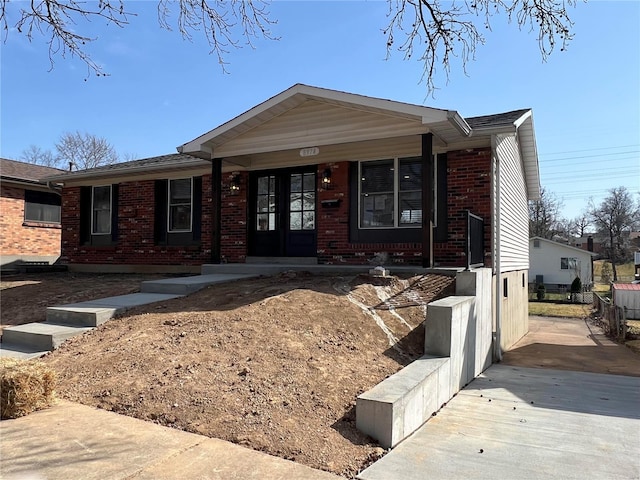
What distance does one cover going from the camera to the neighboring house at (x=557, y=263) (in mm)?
37531

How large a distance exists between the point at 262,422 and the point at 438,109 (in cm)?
575

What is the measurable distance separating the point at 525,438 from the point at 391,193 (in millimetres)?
6297

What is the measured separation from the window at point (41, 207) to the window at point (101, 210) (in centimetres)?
419

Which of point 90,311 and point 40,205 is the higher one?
point 40,205

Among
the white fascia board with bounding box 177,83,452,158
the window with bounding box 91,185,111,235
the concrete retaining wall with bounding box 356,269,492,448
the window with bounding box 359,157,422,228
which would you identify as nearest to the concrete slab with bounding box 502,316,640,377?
the concrete retaining wall with bounding box 356,269,492,448

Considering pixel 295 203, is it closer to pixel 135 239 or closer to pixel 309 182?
pixel 309 182

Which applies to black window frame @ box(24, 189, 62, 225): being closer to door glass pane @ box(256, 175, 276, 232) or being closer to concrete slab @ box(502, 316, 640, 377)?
door glass pane @ box(256, 175, 276, 232)

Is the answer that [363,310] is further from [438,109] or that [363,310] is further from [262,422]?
[438,109]

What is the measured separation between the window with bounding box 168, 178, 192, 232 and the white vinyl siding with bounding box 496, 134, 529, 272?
7.62 meters

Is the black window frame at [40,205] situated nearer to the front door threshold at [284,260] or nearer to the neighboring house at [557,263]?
the front door threshold at [284,260]

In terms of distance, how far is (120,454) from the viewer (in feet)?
10.0

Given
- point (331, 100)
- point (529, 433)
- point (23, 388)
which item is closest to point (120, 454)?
point (23, 388)

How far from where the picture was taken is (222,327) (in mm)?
5293

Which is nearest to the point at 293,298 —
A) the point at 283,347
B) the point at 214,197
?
the point at 283,347
